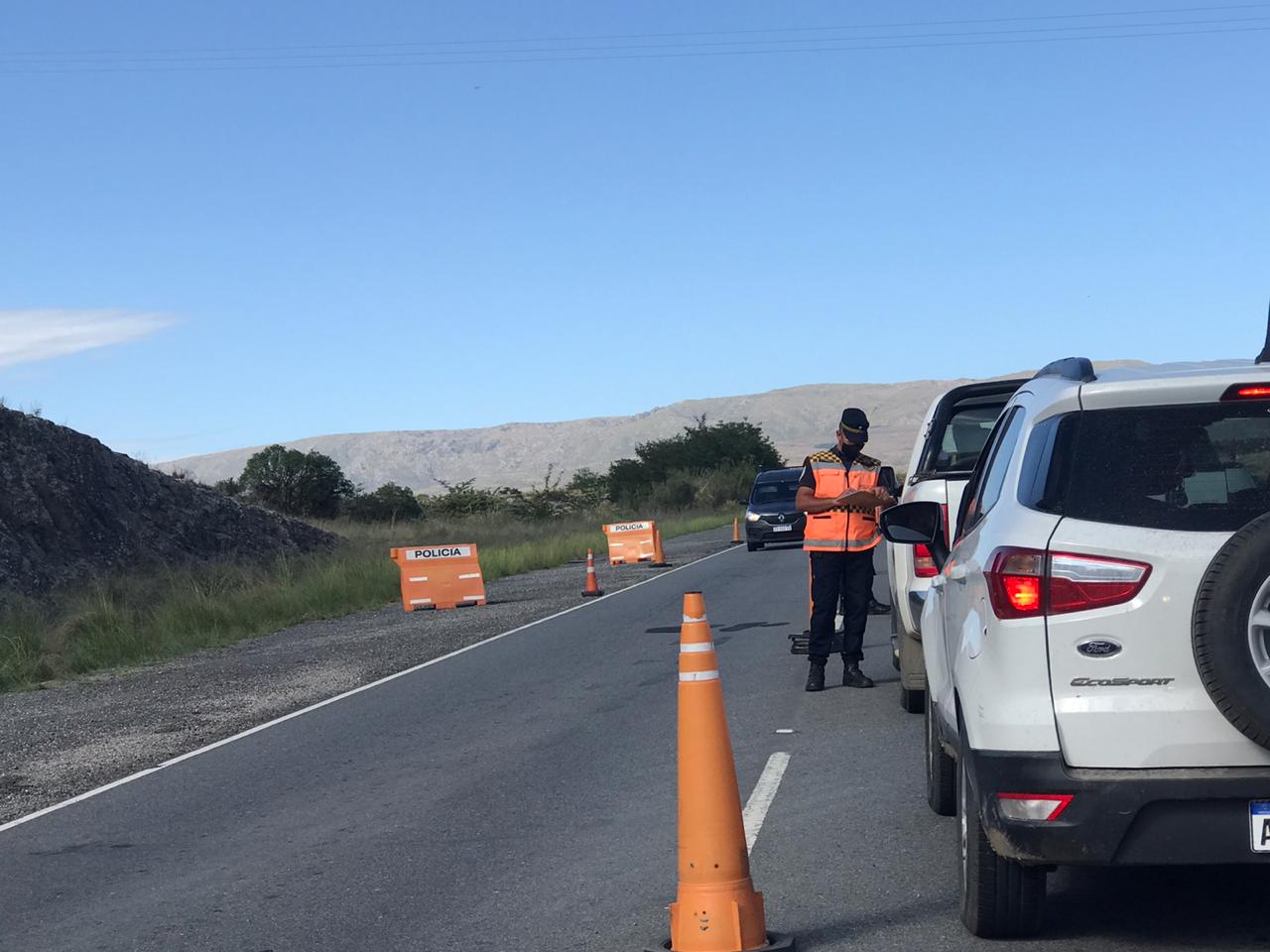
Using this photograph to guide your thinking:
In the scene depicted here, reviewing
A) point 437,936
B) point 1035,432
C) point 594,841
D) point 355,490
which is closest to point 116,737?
point 594,841

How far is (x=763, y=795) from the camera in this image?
26.1 feet

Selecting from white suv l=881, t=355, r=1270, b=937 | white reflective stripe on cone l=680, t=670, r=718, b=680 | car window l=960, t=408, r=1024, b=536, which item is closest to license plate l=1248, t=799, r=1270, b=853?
white suv l=881, t=355, r=1270, b=937

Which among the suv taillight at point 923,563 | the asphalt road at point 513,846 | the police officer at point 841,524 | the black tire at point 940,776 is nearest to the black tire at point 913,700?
the asphalt road at point 513,846

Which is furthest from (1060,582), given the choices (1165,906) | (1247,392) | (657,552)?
(657,552)

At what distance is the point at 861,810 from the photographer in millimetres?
7520

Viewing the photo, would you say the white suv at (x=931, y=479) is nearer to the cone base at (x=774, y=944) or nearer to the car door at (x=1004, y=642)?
the car door at (x=1004, y=642)

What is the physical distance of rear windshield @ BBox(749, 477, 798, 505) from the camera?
34.2 meters

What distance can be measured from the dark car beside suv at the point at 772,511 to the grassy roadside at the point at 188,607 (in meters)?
4.89

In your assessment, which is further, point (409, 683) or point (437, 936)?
point (409, 683)

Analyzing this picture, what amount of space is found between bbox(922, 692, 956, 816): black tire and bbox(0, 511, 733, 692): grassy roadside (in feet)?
39.4

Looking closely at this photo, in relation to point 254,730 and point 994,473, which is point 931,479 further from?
point 254,730

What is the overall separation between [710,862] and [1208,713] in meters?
1.67

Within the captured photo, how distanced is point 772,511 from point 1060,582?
1161 inches

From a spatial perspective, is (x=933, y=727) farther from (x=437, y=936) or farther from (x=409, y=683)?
(x=409, y=683)
